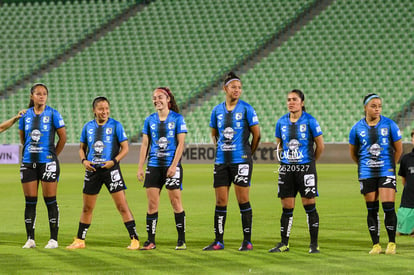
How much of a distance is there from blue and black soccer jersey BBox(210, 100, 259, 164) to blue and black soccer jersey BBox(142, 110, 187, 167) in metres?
0.52

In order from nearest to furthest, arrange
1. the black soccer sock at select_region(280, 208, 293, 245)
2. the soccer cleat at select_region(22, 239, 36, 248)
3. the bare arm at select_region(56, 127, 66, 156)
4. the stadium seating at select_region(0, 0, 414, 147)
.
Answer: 1. the black soccer sock at select_region(280, 208, 293, 245)
2. the soccer cleat at select_region(22, 239, 36, 248)
3. the bare arm at select_region(56, 127, 66, 156)
4. the stadium seating at select_region(0, 0, 414, 147)

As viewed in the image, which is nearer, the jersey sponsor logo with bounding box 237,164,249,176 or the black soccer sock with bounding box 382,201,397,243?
the black soccer sock with bounding box 382,201,397,243

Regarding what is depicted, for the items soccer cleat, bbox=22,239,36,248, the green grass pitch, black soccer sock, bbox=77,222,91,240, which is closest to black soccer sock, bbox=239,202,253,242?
the green grass pitch

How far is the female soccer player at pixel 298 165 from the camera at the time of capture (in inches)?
371

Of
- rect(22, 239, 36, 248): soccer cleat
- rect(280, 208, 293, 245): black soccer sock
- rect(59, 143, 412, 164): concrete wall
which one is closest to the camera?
rect(280, 208, 293, 245): black soccer sock

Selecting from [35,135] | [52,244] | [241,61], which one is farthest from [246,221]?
[241,61]

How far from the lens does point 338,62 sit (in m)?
37.0

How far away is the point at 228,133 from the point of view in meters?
9.67

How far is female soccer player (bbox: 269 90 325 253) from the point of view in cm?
943

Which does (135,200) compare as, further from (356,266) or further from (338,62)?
(338,62)

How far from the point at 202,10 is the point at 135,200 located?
2528cm

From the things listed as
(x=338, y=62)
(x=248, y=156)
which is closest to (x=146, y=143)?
(x=248, y=156)

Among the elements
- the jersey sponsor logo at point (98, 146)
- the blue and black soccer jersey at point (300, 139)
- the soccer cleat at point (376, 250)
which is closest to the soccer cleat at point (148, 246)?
the jersey sponsor logo at point (98, 146)

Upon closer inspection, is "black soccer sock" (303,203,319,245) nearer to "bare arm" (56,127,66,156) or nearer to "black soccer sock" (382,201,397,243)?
"black soccer sock" (382,201,397,243)
